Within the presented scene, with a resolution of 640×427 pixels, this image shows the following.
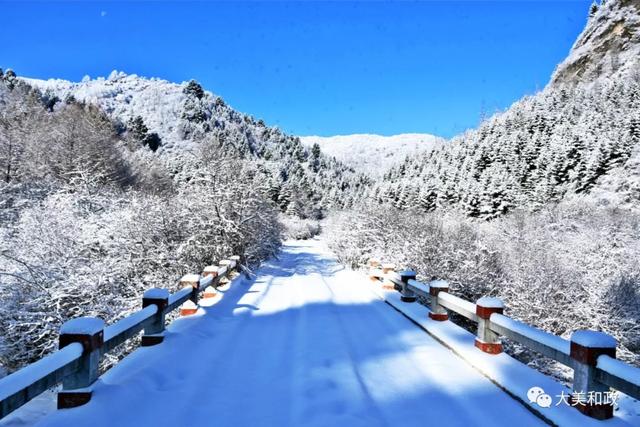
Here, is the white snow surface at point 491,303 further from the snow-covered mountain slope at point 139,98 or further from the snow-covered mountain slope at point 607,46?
the snow-covered mountain slope at point 607,46

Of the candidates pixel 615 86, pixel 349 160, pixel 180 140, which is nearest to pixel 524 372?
pixel 615 86

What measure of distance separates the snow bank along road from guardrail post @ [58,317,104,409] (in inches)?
4.4

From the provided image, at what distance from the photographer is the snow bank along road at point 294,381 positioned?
353 cm

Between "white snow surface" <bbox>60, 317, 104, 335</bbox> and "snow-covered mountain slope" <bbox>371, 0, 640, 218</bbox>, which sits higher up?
"snow-covered mountain slope" <bbox>371, 0, 640, 218</bbox>

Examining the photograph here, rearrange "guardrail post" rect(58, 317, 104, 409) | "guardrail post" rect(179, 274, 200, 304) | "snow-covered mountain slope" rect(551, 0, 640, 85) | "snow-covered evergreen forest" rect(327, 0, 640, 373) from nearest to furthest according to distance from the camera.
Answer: "guardrail post" rect(58, 317, 104, 409) → "guardrail post" rect(179, 274, 200, 304) → "snow-covered evergreen forest" rect(327, 0, 640, 373) → "snow-covered mountain slope" rect(551, 0, 640, 85)

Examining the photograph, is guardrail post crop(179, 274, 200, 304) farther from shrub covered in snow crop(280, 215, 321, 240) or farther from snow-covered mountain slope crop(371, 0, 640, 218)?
shrub covered in snow crop(280, 215, 321, 240)

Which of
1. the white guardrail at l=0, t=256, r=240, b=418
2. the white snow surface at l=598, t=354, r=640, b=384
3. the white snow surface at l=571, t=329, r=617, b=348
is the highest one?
the white snow surface at l=571, t=329, r=617, b=348

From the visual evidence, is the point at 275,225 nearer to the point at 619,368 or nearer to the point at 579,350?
the point at 579,350

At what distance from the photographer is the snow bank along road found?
3531mm

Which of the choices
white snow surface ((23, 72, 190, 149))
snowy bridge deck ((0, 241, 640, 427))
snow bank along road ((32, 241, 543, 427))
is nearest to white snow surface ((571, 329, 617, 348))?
snowy bridge deck ((0, 241, 640, 427))

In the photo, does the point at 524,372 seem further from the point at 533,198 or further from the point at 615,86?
the point at 615,86

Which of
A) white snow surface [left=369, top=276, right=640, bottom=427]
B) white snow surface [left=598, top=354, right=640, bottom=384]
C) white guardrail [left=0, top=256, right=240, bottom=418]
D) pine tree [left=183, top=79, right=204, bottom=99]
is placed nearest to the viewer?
white guardrail [left=0, top=256, right=240, bottom=418]

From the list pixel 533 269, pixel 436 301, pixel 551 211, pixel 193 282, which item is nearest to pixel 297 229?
pixel 551 211

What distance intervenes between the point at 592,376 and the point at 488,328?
179cm
